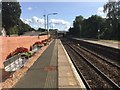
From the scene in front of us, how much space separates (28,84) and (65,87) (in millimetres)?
1663

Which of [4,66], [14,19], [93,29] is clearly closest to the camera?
[4,66]

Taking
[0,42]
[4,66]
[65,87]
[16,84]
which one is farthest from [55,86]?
[0,42]

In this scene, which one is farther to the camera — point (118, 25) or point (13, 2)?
point (13, 2)

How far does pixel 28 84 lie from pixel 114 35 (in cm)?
8413

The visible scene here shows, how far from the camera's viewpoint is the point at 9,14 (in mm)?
103500

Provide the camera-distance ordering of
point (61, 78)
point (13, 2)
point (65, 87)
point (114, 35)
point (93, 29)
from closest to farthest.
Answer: point (65, 87)
point (61, 78)
point (114, 35)
point (13, 2)
point (93, 29)

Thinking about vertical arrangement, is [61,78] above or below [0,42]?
below

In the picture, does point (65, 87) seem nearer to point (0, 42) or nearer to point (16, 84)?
point (16, 84)

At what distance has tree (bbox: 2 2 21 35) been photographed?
98662mm

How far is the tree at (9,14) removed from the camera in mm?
98662

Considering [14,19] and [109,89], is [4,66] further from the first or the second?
[14,19]

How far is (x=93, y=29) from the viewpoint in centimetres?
11638

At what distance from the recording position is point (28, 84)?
42.8 feet

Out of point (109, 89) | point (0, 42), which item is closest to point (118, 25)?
point (0, 42)
